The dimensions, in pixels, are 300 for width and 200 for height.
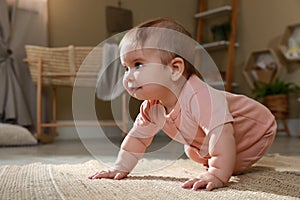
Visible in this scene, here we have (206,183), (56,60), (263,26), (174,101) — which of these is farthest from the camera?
(263,26)

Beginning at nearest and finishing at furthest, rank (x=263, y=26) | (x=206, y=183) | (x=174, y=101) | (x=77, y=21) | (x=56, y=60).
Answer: (x=206, y=183) → (x=174, y=101) → (x=56, y=60) → (x=77, y=21) → (x=263, y=26)

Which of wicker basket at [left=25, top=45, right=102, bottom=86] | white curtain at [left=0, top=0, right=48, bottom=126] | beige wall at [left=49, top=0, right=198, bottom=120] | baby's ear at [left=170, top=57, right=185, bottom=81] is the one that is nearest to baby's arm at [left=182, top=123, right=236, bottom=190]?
baby's ear at [left=170, top=57, right=185, bottom=81]

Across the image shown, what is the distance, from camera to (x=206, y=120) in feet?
2.33

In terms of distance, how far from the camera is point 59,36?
9.44 ft

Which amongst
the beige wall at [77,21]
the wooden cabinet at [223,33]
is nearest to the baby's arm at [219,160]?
the beige wall at [77,21]

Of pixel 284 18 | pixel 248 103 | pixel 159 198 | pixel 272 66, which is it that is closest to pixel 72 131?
→ pixel 272 66

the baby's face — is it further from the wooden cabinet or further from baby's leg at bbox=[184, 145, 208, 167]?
the wooden cabinet

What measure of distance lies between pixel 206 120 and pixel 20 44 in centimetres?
224

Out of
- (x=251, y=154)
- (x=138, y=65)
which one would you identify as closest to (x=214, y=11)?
(x=251, y=154)

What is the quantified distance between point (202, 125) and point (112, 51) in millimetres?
1306

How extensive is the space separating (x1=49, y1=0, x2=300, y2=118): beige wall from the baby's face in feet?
7.18

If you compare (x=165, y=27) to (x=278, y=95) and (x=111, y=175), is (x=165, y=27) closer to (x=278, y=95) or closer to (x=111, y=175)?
(x=111, y=175)

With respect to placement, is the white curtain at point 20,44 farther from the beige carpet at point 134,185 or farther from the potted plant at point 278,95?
the beige carpet at point 134,185

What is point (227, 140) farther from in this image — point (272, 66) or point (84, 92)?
point (272, 66)
